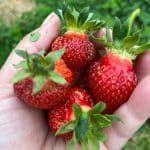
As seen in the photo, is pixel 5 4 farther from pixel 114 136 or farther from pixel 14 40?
pixel 114 136

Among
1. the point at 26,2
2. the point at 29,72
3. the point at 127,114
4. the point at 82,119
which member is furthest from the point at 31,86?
the point at 26,2

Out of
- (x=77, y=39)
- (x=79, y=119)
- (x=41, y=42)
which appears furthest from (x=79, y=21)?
(x=79, y=119)

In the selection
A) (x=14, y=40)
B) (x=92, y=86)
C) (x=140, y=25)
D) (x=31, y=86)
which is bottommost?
(x=140, y=25)

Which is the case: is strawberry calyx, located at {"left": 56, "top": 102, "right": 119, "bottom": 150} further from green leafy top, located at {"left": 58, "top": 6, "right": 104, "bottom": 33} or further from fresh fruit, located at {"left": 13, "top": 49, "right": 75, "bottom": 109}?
green leafy top, located at {"left": 58, "top": 6, "right": 104, "bottom": 33}

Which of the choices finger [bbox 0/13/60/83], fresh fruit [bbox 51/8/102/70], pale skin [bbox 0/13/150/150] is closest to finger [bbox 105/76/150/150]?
pale skin [bbox 0/13/150/150]

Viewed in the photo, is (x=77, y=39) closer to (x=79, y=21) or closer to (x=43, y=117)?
(x=79, y=21)

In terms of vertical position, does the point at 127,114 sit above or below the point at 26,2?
above

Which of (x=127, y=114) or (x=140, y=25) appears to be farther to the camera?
(x=140, y=25)
